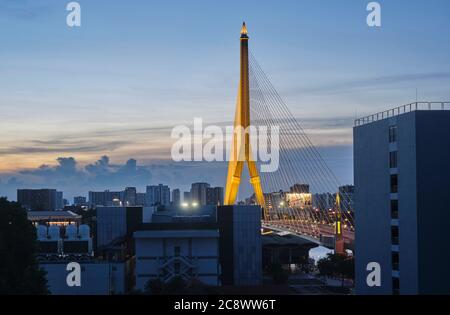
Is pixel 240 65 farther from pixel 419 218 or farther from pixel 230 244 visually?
pixel 419 218

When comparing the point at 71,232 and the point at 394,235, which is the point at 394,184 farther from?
the point at 71,232

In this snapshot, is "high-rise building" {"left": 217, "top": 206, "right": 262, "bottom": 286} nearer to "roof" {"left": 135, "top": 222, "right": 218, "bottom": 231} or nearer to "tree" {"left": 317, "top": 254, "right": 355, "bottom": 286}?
"roof" {"left": 135, "top": 222, "right": 218, "bottom": 231}

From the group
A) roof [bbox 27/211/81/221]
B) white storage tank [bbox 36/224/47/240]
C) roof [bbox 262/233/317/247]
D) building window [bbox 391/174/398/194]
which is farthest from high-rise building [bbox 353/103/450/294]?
roof [bbox 27/211/81/221]

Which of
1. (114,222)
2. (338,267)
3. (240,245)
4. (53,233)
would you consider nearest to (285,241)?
(338,267)

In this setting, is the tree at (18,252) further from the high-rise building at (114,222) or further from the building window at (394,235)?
the high-rise building at (114,222)

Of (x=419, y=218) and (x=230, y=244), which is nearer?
(x=419, y=218)

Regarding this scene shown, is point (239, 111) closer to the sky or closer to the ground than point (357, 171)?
closer to the sky
